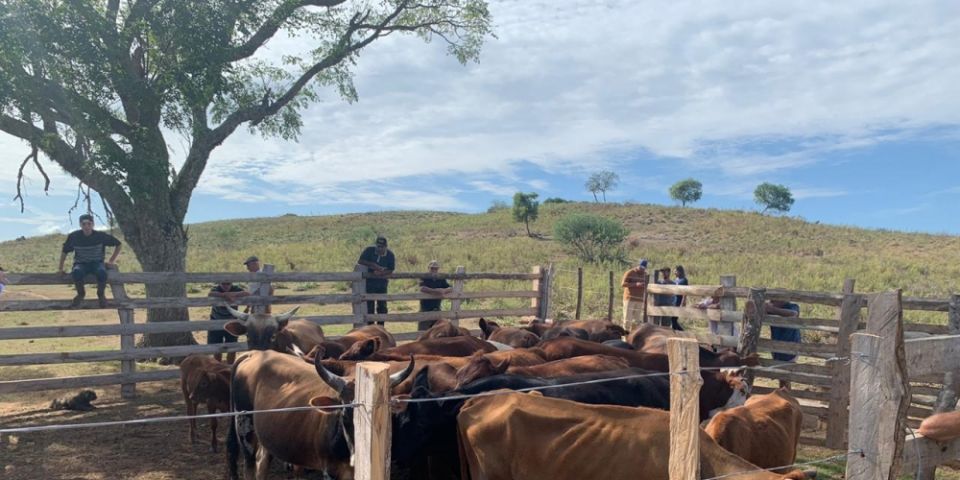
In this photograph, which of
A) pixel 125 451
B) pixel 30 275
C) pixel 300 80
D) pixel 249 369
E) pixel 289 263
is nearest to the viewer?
pixel 249 369

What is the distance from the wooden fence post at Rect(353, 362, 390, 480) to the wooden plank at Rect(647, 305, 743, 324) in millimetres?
8104

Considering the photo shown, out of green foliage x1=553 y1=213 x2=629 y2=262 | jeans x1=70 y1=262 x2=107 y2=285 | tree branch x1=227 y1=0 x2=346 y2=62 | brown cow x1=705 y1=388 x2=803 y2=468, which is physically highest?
tree branch x1=227 y1=0 x2=346 y2=62

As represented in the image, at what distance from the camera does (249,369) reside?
723 centimetres

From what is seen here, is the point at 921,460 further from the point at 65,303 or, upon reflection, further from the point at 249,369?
the point at 65,303

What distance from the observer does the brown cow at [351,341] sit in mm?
9250

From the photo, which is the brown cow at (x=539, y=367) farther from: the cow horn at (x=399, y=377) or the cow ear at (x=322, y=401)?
the cow ear at (x=322, y=401)

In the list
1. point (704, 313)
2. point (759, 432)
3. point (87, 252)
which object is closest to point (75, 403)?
point (87, 252)

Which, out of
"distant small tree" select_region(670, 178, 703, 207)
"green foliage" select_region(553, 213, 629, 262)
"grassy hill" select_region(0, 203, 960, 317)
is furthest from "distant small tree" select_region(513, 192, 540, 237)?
"distant small tree" select_region(670, 178, 703, 207)

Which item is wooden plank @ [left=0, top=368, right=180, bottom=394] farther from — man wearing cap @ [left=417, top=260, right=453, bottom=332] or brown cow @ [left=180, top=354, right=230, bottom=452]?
man wearing cap @ [left=417, top=260, right=453, bottom=332]

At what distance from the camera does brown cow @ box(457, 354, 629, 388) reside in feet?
21.4

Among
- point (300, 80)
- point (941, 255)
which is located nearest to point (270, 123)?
point (300, 80)

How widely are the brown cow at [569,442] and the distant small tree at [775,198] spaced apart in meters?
82.4

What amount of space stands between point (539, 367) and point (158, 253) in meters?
8.56

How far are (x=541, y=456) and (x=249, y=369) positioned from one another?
143 inches
